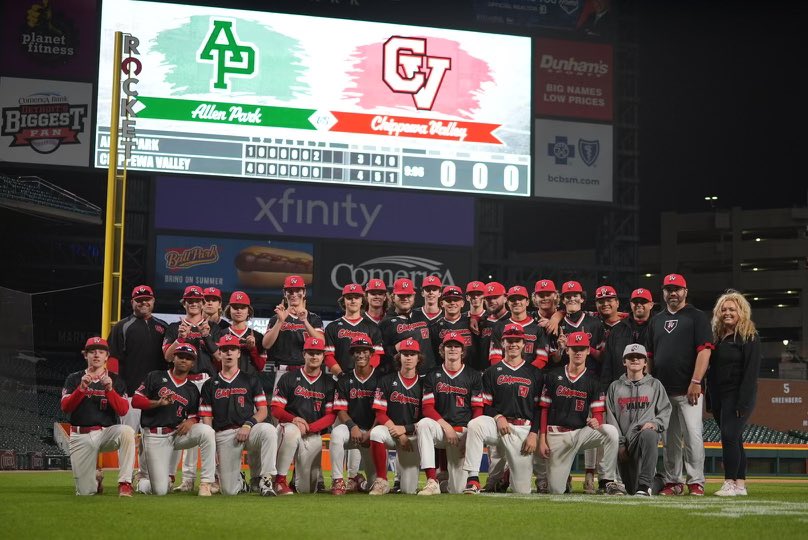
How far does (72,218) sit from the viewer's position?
875 inches

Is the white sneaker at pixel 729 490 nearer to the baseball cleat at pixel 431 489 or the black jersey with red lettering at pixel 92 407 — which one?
the baseball cleat at pixel 431 489

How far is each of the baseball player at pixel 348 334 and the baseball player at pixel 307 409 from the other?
43cm

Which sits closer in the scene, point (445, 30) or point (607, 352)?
point (607, 352)

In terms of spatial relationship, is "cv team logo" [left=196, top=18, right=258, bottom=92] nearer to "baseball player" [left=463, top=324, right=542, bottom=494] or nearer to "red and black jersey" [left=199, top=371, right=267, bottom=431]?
"red and black jersey" [left=199, top=371, right=267, bottom=431]

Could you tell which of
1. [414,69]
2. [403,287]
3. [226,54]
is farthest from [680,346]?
[226,54]

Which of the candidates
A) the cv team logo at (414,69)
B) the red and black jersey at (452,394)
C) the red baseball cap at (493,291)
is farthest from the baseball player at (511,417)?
the cv team logo at (414,69)

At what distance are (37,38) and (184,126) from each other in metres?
2.99

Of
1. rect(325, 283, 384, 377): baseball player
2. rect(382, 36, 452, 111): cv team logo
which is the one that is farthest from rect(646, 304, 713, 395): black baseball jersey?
rect(382, 36, 452, 111): cv team logo

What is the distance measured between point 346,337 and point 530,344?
61.8 inches

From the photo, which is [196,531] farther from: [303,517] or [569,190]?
[569,190]

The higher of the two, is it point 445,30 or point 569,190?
point 445,30

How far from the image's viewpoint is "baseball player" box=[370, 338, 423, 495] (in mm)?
8859

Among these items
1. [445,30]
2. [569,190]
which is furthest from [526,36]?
[569,190]

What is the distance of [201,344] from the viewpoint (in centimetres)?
943
